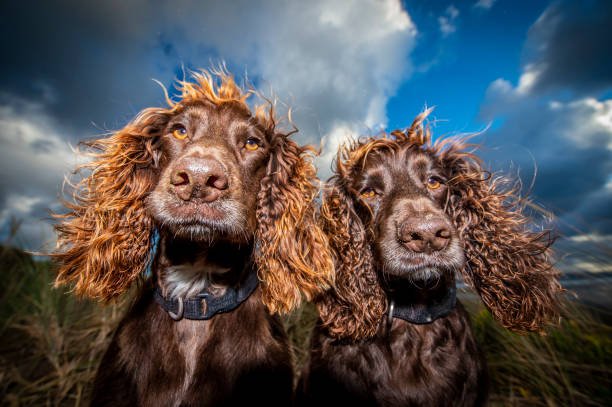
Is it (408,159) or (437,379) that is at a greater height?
Result: (408,159)

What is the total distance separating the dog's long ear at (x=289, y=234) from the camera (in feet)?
7.38

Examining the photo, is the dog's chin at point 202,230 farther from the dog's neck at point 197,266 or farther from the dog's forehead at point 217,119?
the dog's forehead at point 217,119

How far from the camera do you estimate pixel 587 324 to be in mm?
3000

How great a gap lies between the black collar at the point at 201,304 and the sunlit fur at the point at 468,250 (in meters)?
0.82

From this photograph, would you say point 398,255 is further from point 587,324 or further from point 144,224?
point 587,324

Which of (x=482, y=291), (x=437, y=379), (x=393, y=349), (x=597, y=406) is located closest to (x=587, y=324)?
(x=597, y=406)

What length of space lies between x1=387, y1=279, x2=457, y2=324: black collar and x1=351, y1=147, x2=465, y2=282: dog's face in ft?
0.58

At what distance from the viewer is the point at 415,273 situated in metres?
2.10

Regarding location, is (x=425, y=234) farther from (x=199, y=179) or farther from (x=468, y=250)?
(x=199, y=179)

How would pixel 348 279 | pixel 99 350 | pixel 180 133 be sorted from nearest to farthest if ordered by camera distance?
pixel 180 133 < pixel 348 279 < pixel 99 350

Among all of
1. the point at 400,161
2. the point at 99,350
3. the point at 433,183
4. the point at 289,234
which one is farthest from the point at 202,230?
the point at 99,350

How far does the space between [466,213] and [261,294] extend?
185 centimetres

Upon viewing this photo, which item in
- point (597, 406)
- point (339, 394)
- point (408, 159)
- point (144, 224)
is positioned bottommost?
point (597, 406)

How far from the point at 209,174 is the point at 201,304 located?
0.81 meters
